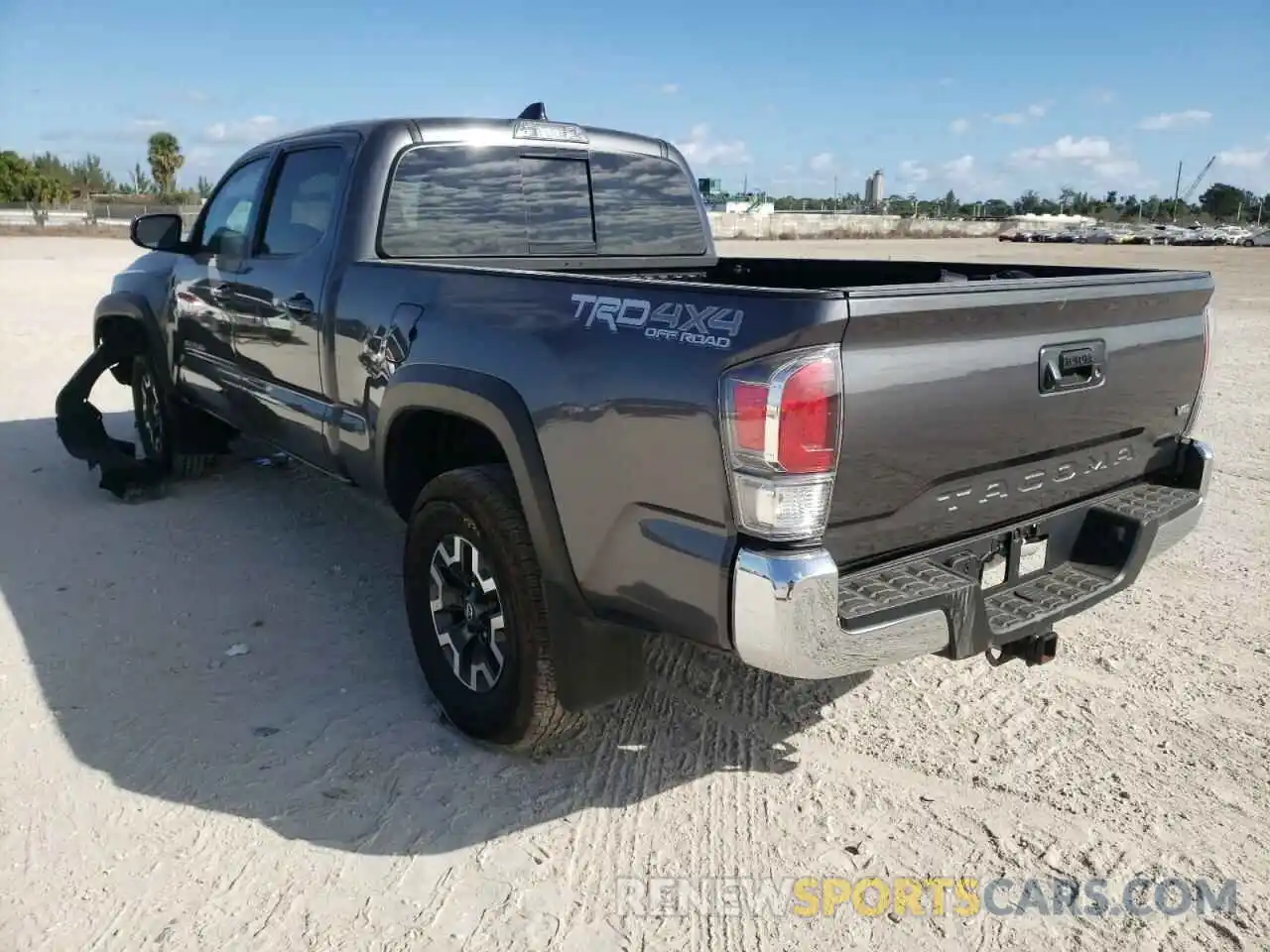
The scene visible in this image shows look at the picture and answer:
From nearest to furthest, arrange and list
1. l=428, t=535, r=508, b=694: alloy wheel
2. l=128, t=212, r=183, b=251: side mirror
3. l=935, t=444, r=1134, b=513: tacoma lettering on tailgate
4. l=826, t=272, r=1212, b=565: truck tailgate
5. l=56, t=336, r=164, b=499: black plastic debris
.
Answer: l=826, t=272, r=1212, b=565: truck tailgate
l=935, t=444, r=1134, b=513: tacoma lettering on tailgate
l=428, t=535, r=508, b=694: alloy wheel
l=128, t=212, r=183, b=251: side mirror
l=56, t=336, r=164, b=499: black plastic debris

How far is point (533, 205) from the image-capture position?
439cm

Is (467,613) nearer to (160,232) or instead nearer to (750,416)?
(750,416)

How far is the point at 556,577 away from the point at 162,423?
4.31 meters

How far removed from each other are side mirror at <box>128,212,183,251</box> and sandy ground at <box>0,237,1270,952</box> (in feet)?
6.02

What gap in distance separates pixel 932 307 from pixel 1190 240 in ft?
241

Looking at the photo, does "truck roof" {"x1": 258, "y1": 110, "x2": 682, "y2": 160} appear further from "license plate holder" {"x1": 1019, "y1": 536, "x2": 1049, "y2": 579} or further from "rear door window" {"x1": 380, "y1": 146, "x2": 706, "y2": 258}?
"license plate holder" {"x1": 1019, "y1": 536, "x2": 1049, "y2": 579}

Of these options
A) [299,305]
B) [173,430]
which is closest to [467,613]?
[299,305]

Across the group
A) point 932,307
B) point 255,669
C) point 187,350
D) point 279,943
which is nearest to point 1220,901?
point 932,307

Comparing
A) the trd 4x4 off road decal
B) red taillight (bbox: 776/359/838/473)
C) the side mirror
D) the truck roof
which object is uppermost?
the truck roof

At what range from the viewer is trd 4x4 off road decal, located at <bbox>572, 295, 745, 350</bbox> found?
7.70ft

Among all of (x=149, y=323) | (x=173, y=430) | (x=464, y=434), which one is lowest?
(x=173, y=430)

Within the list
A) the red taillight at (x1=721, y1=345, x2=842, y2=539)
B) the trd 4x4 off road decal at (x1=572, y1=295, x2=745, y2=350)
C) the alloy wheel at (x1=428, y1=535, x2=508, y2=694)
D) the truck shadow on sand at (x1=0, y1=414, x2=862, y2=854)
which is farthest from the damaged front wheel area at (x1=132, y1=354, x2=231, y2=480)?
the red taillight at (x1=721, y1=345, x2=842, y2=539)

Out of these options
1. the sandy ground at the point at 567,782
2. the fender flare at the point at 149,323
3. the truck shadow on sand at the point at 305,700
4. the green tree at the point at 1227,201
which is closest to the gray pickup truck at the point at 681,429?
the truck shadow on sand at the point at 305,700

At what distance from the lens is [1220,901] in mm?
2574
